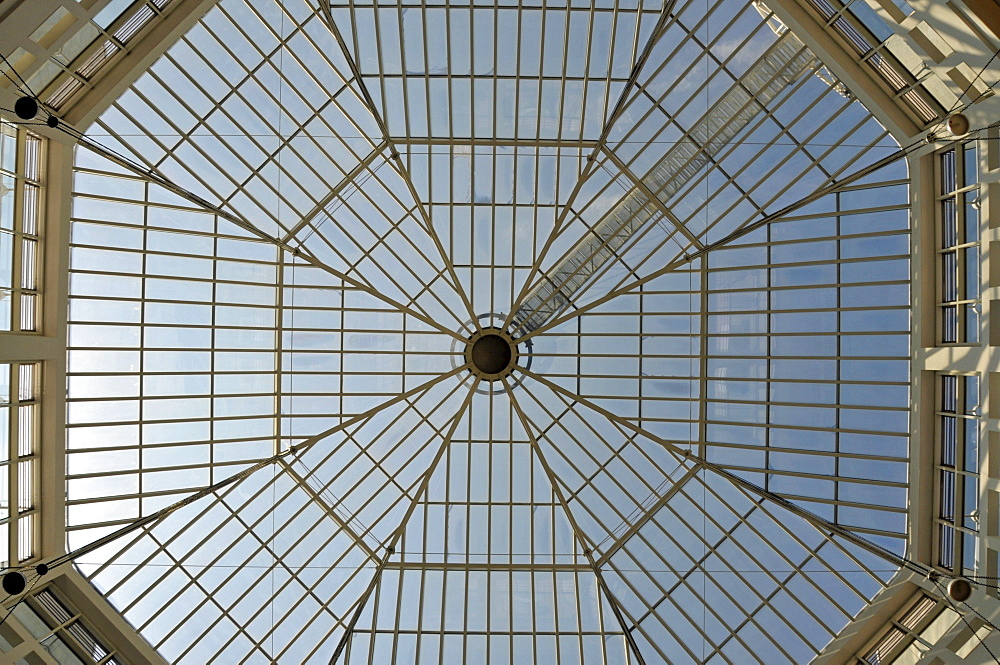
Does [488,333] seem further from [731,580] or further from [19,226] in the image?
[19,226]

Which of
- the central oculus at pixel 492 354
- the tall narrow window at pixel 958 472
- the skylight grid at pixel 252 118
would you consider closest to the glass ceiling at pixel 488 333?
the skylight grid at pixel 252 118

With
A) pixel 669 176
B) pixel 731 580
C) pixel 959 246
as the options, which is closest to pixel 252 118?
pixel 669 176

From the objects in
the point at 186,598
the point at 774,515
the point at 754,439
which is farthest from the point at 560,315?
the point at 186,598

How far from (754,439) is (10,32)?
21123 millimetres

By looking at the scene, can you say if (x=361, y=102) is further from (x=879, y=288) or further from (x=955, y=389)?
(x=955, y=389)

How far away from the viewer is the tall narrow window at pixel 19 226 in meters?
17.1

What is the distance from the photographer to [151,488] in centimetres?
2047

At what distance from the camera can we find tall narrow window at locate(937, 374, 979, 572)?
17.0 meters

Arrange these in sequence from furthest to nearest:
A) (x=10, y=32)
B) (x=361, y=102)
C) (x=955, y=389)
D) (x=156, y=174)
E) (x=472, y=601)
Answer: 1. (x=472, y=601)
2. (x=361, y=102)
3. (x=156, y=174)
4. (x=955, y=389)
5. (x=10, y=32)

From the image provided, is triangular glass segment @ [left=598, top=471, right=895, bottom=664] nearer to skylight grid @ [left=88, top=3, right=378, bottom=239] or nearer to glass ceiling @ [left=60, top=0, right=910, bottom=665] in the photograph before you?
glass ceiling @ [left=60, top=0, right=910, bottom=665]

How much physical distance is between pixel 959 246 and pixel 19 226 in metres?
22.6

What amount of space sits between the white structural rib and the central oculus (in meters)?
0.70

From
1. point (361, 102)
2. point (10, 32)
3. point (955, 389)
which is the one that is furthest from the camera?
point (361, 102)

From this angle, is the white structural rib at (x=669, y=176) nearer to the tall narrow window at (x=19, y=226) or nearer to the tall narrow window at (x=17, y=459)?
the tall narrow window at (x=19, y=226)
